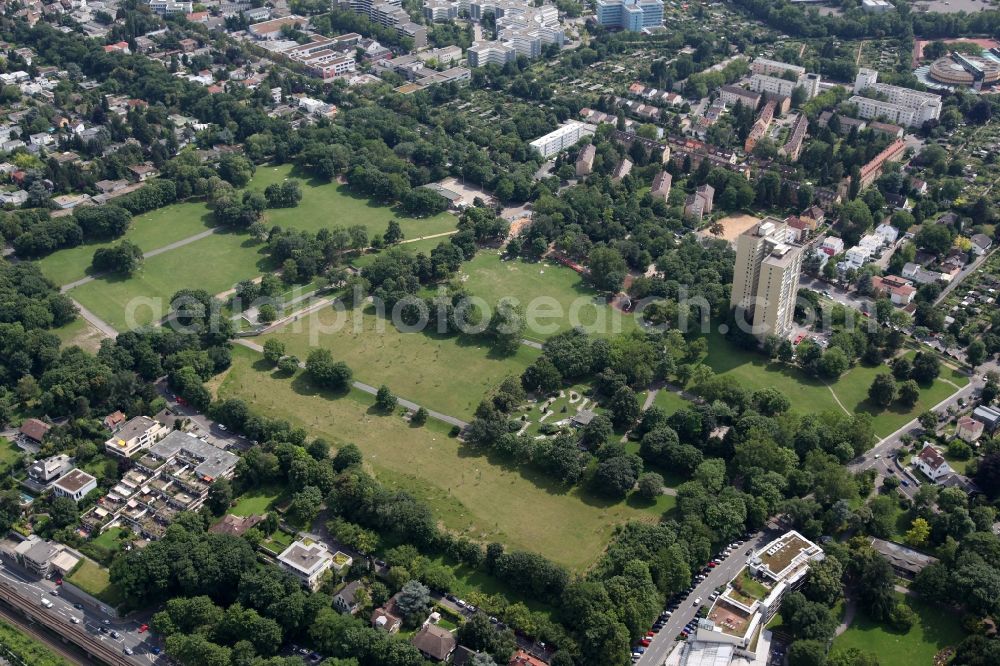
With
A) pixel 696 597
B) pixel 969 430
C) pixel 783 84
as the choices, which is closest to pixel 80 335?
pixel 696 597

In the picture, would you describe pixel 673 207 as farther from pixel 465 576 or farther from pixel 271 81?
pixel 271 81

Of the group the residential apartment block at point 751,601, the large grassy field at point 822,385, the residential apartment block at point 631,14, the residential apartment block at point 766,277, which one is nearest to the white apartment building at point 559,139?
the residential apartment block at point 766,277

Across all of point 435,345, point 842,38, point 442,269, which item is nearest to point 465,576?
point 435,345

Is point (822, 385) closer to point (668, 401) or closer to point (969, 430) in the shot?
point (969, 430)

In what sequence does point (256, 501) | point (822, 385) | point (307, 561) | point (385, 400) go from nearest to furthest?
point (307, 561)
point (256, 501)
point (385, 400)
point (822, 385)

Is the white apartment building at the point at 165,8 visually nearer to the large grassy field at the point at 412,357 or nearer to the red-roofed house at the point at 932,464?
the large grassy field at the point at 412,357

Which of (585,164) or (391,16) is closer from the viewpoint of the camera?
(585,164)

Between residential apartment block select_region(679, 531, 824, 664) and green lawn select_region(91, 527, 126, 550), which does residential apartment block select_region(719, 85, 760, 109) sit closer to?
residential apartment block select_region(679, 531, 824, 664)

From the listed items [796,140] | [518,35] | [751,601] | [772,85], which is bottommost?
[751,601]
